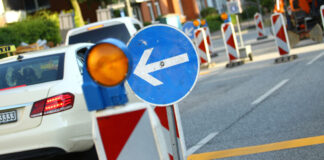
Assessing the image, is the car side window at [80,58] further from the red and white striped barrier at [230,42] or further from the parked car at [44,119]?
the red and white striped barrier at [230,42]

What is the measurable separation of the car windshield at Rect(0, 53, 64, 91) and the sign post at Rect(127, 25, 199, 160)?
7.67ft

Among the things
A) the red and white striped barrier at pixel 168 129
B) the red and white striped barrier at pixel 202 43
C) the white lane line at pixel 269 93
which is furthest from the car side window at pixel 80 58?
the red and white striped barrier at pixel 202 43

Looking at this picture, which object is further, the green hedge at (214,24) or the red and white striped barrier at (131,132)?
the green hedge at (214,24)

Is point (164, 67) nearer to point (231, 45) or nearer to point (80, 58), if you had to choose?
point (80, 58)

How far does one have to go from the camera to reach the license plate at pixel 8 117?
5.91 meters

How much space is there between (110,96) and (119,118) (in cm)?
11

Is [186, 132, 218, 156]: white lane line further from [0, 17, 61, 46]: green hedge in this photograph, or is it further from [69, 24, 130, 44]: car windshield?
[0, 17, 61, 46]: green hedge

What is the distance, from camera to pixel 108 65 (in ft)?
7.73

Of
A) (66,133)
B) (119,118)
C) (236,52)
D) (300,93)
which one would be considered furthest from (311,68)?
(119,118)

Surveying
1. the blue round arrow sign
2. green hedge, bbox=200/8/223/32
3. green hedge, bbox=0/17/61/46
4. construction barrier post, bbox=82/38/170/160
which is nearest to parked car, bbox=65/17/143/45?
the blue round arrow sign

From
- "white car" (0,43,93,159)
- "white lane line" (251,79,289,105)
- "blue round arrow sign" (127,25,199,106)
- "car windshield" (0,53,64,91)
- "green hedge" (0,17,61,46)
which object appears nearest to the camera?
"blue round arrow sign" (127,25,199,106)

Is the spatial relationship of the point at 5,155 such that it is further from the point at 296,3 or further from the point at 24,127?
the point at 296,3

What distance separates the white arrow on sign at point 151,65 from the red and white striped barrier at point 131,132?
173cm

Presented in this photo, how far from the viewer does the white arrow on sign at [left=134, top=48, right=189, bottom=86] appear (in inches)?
165
